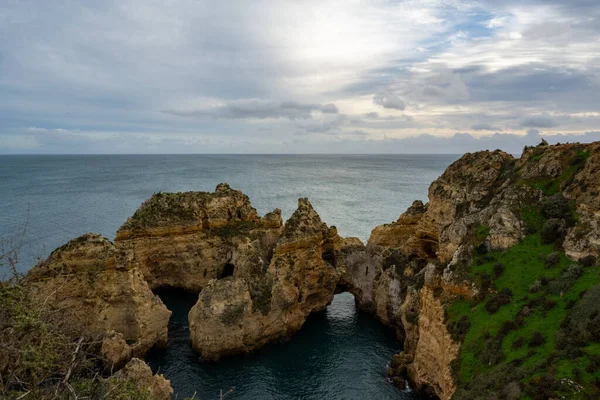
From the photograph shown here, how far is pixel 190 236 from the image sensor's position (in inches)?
2041

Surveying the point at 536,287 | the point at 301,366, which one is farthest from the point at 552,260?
the point at 301,366

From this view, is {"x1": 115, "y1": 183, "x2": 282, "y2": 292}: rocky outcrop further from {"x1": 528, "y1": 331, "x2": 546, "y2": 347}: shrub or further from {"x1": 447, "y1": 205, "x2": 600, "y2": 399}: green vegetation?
{"x1": 528, "y1": 331, "x2": 546, "y2": 347}: shrub

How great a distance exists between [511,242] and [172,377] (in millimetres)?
30156

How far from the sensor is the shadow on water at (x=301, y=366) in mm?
31944

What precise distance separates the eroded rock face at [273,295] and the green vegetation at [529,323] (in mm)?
16905

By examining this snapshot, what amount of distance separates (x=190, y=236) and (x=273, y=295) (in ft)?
59.7

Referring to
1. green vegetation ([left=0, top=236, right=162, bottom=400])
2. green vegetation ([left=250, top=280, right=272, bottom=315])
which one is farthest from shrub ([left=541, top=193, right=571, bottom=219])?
green vegetation ([left=0, top=236, right=162, bottom=400])

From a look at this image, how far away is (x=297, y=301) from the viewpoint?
4184 centimetres

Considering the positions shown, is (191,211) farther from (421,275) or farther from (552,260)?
(552,260)

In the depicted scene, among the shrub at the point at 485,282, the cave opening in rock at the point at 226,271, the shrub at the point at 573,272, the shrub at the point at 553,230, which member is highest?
the shrub at the point at 553,230

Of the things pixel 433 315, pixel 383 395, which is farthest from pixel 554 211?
pixel 383 395

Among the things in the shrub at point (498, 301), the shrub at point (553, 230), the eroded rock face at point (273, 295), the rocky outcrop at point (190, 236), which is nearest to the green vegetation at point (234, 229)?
the rocky outcrop at point (190, 236)

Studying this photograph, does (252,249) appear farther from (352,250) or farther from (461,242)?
(461,242)

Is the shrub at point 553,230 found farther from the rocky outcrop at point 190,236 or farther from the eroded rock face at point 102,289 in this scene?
A: the eroded rock face at point 102,289
